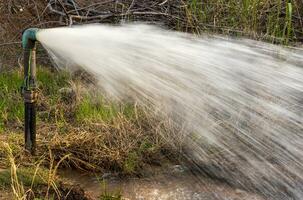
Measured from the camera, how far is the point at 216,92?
10.2 feet

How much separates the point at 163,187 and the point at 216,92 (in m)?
0.71

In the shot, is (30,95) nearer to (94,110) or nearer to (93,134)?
(93,134)

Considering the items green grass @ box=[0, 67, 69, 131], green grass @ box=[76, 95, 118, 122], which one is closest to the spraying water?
green grass @ box=[76, 95, 118, 122]

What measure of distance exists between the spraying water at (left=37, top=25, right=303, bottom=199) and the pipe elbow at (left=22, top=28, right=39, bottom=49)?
0.04 m

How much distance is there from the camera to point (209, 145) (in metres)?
3.07

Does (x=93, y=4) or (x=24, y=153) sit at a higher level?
(x=93, y=4)

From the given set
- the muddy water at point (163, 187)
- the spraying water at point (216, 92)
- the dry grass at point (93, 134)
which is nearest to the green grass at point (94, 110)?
the dry grass at point (93, 134)

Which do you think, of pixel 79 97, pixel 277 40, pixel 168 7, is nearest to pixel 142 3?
pixel 168 7

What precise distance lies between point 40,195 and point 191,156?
90cm

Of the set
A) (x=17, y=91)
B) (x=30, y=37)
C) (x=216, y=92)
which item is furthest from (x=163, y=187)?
(x=17, y=91)

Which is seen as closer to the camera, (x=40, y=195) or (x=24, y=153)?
(x=40, y=195)

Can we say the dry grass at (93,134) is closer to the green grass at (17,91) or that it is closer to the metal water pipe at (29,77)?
the green grass at (17,91)

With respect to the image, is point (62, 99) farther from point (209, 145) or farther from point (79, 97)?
point (209, 145)

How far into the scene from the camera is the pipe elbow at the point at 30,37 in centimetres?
254
